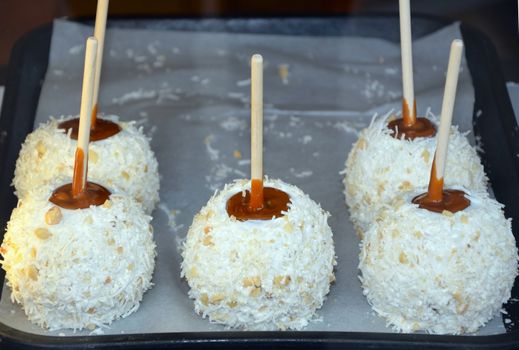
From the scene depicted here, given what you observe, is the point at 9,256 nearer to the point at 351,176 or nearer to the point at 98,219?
the point at 98,219

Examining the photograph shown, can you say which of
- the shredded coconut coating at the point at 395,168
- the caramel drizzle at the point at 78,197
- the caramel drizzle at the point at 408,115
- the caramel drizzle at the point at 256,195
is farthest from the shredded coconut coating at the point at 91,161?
the caramel drizzle at the point at 408,115

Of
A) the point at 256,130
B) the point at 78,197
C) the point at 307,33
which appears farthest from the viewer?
the point at 307,33

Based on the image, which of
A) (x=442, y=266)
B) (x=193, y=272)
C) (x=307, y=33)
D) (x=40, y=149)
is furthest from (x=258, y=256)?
(x=307, y=33)

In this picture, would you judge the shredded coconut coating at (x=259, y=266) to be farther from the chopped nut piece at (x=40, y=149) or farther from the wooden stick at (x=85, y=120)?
the chopped nut piece at (x=40, y=149)

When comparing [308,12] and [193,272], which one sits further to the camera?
[308,12]

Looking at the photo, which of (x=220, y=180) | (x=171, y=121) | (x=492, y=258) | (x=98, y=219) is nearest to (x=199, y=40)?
(x=171, y=121)

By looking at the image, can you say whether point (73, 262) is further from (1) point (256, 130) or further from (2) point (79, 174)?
(1) point (256, 130)

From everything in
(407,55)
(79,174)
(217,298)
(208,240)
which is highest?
(407,55)

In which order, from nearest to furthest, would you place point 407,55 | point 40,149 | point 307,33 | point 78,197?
point 78,197, point 407,55, point 40,149, point 307,33
